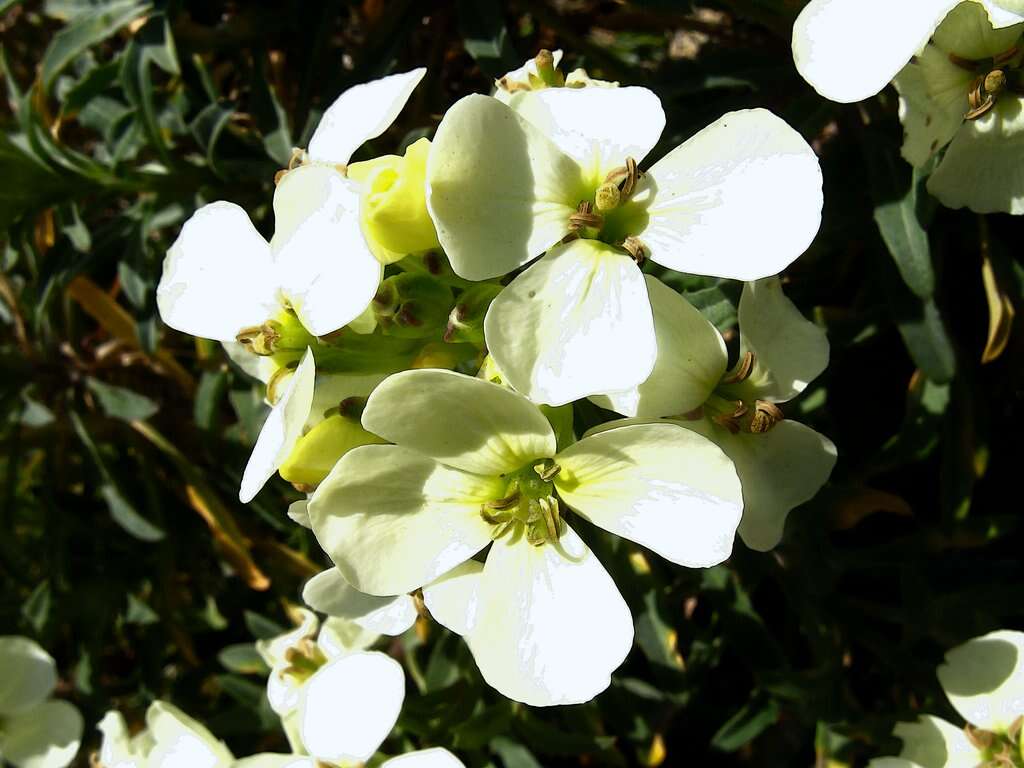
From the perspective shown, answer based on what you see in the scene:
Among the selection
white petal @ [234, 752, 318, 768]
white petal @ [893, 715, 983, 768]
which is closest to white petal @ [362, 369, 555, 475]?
white petal @ [234, 752, 318, 768]

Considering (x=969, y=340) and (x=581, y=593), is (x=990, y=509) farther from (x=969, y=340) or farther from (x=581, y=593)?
(x=581, y=593)

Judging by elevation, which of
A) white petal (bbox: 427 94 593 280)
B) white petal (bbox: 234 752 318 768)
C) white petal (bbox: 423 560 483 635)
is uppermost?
white petal (bbox: 427 94 593 280)

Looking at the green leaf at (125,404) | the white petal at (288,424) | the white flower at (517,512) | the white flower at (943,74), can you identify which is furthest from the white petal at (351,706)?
the white flower at (943,74)

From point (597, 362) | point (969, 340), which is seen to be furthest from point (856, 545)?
point (597, 362)

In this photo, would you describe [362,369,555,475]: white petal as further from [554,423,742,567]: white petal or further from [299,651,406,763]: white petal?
[299,651,406,763]: white petal

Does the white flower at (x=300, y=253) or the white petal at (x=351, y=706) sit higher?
the white flower at (x=300, y=253)

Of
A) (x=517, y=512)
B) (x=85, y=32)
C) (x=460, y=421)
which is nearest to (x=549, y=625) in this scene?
(x=517, y=512)

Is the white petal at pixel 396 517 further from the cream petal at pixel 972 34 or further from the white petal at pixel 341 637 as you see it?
the cream petal at pixel 972 34
